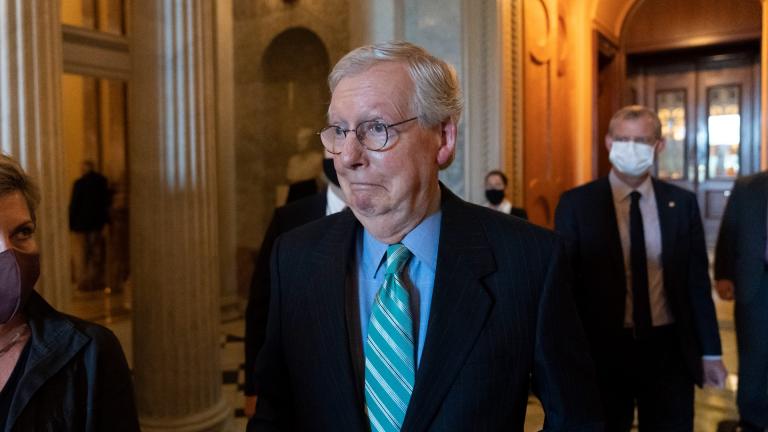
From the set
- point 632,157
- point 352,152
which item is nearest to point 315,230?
point 352,152

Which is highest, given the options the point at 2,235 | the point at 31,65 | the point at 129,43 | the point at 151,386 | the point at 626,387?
the point at 129,43

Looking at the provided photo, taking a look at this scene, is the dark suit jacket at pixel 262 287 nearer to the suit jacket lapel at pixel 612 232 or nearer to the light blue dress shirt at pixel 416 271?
the light blue dress shirt at pixel 416 271

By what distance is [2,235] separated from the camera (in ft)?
4.96

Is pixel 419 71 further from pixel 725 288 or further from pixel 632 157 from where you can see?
pixel 725 288

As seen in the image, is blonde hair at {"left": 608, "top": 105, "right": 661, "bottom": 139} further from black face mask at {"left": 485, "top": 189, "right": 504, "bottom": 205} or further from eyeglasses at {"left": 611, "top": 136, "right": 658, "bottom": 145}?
black face mask at {"left": 485, "top": 189, "right": 504, "bottom": 205}

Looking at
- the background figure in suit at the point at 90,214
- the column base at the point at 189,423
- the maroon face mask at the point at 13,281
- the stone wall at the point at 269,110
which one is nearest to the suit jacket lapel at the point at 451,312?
the maroon face mask at the point at 13,281

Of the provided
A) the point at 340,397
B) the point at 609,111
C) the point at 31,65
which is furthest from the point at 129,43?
the point at 609,111

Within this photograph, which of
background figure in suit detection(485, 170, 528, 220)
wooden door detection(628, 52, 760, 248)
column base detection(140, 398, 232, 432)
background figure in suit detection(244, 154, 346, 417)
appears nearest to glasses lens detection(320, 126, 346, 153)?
background figure in suit detection(244, 154, 346, 417)

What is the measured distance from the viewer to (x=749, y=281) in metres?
4.05

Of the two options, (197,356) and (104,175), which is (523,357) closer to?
(197,356)

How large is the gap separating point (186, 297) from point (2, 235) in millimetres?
2800

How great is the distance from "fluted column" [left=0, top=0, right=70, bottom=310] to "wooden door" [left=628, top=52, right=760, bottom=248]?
1227 cm

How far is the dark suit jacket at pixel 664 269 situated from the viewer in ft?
10.3

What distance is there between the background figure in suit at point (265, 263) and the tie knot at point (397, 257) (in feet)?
3.73
